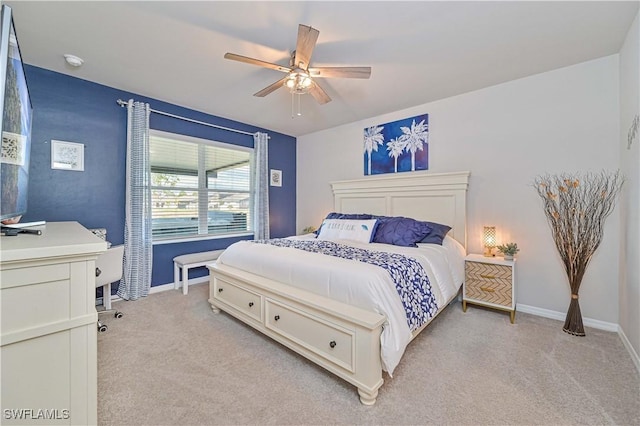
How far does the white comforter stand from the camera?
1.63 m

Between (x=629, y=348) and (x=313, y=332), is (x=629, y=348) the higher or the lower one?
the lower one

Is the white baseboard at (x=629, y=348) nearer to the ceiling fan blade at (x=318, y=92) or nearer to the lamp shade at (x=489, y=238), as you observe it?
the lamp shade at (x=489, y=238)

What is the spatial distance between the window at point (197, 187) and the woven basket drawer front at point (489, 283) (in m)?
3.38

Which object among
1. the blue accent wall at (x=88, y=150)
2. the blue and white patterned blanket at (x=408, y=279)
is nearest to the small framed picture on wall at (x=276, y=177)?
the blue accent wall at (x=88, y=150)

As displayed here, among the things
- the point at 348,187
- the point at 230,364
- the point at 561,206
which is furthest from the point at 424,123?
the point at 230,364

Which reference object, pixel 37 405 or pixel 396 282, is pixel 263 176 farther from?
pixel 37 405

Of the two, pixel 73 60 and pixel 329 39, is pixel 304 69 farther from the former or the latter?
pixel 73 60

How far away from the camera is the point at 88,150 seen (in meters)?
2.98

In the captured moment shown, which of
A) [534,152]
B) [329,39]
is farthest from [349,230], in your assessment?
[534,152]

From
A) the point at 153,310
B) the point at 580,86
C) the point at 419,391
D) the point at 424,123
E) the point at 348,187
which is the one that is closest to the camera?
the point at 419,391

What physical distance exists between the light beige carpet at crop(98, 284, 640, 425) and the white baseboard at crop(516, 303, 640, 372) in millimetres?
54

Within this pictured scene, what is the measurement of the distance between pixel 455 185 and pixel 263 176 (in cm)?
293

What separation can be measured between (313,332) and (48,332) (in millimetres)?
1366

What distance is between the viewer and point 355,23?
1996mm
